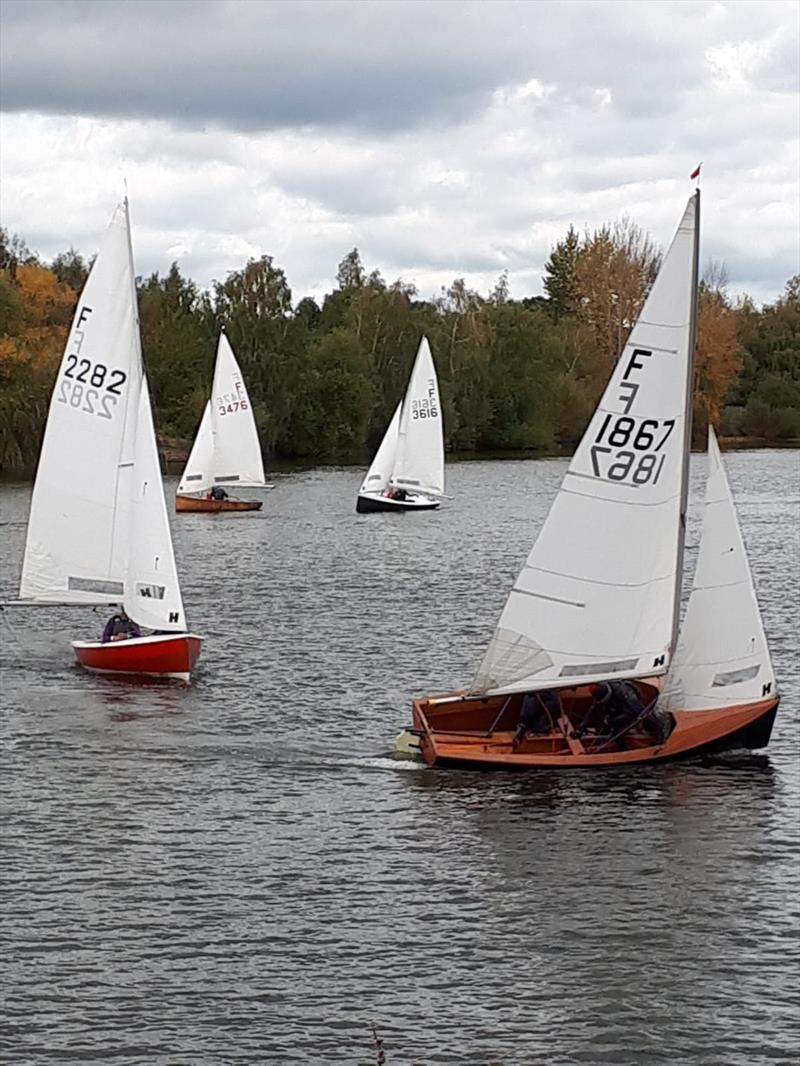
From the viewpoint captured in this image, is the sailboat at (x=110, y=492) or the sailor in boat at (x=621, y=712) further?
the sailboat at (x=110, y=492)

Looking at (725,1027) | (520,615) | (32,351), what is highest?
(32,351)

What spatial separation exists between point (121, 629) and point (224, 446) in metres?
52.0

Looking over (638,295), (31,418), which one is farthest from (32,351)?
(638,295)

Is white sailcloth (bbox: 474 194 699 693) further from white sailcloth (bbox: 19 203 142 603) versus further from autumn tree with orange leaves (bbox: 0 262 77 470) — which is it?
autumn tree with orange leaves (bbox: 0 262 77 470)

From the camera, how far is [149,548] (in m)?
37.8

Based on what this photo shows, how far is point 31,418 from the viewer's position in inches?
4358

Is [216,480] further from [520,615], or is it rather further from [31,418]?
[520,615]

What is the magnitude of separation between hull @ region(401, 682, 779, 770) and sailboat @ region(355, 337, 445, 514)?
54879 mm

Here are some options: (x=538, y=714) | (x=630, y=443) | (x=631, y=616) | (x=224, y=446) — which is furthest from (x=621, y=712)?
(x=224, y=446)

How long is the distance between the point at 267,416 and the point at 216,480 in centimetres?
4483

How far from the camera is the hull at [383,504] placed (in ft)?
281

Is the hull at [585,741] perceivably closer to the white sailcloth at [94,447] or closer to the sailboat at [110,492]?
the sailboat at [110,492]

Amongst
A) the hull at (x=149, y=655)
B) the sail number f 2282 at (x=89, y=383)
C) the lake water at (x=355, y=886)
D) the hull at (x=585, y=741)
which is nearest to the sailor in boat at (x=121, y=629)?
the hull at (x=149, y=655)

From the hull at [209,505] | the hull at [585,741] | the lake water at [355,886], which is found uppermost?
the hull at [209,505]
